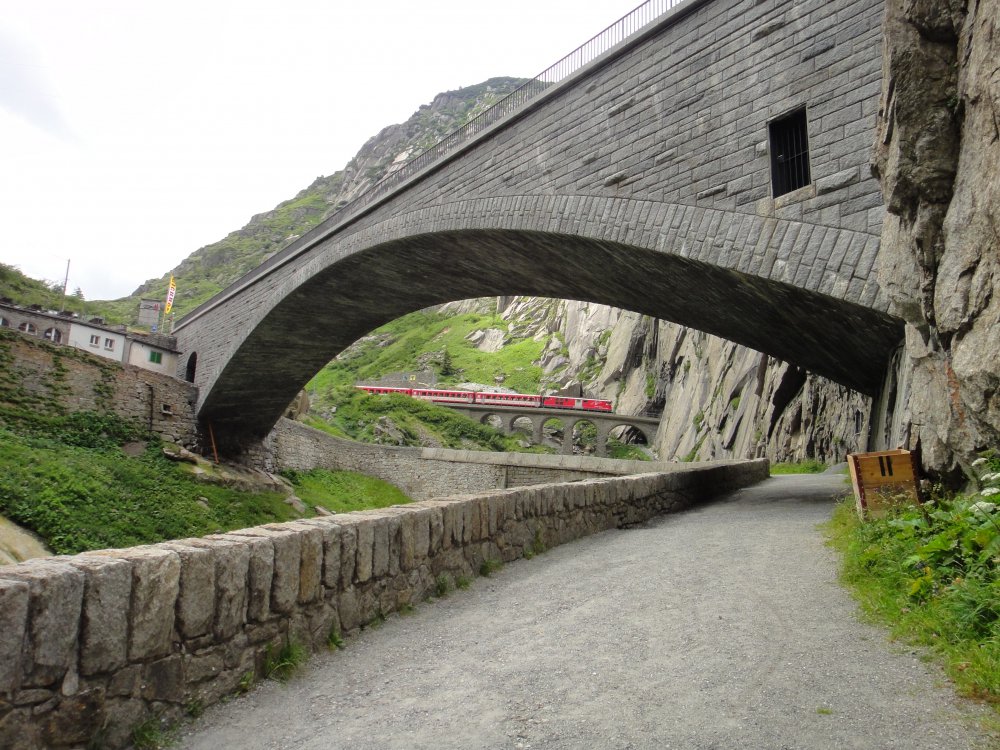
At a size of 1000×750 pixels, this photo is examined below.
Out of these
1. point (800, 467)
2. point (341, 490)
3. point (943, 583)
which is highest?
point (943, 583)

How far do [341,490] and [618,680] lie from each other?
23.3 meters

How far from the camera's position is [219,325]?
21875mm

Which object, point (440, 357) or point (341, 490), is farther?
point (440, 357)

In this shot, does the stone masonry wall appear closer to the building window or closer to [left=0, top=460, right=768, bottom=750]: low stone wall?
[left=0, top=460, right=768, bottom=750]: low stone wall

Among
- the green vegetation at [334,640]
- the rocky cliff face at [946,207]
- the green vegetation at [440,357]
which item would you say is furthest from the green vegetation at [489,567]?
the green vegetation at [440,357]

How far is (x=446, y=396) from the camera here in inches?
1678

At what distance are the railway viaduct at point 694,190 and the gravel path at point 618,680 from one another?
162 inches

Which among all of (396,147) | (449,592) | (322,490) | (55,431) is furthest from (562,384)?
(396,147)

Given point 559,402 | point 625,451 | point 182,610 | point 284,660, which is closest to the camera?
point 182,610

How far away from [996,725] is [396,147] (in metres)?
138

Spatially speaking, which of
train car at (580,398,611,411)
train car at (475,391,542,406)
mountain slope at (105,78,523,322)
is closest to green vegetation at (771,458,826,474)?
train car at (580,398,611,411)

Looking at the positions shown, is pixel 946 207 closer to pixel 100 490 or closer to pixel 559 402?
pixel 100 490

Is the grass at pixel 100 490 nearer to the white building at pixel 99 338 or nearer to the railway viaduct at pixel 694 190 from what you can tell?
the railway viaduct at pixel 694 190

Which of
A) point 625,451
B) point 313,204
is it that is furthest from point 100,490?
point 313,204
